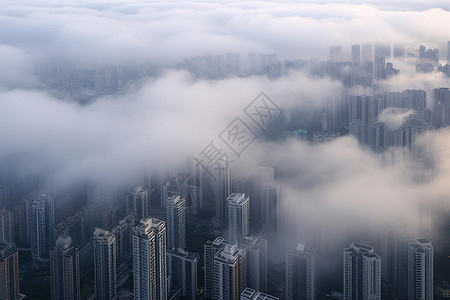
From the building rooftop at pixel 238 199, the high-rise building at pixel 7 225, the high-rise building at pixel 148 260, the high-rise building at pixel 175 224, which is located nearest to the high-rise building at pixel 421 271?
the building rooftop at pixel 238 199

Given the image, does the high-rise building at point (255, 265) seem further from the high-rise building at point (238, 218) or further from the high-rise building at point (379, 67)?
the high-rise building at point (379, 67)

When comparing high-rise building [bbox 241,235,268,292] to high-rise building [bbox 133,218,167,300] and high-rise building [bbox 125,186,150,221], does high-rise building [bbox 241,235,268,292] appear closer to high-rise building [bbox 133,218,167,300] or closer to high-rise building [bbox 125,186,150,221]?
high-rise building [bbox 133,218,167,300]

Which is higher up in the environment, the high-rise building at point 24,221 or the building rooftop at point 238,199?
the building rooftop at point 238,199

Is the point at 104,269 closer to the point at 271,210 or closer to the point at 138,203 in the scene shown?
the point at 138,203

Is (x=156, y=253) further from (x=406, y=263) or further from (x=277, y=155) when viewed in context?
(x=277, y=155)

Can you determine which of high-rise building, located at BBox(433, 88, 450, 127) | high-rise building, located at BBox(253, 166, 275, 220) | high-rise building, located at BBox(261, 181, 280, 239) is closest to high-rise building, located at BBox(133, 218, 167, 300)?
high-rise building, located at BBox(261, 181, 280, 239)

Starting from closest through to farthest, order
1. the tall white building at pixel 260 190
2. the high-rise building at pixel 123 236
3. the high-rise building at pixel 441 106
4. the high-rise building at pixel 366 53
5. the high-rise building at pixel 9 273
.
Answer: the high-rise building at pixel 9 273, the high-rise building at pixel 123 236, the tall white building at pixel 260 190, the high-rise building at pixel 441 106, the high-rise building at pixel 366 53

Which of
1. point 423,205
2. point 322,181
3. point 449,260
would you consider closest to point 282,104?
point 322,181
